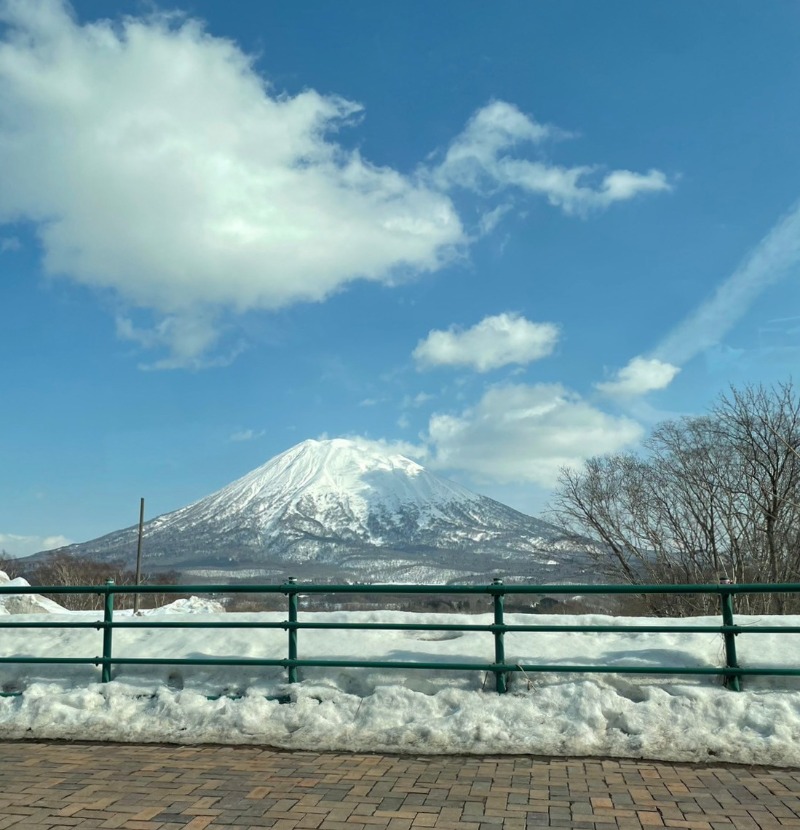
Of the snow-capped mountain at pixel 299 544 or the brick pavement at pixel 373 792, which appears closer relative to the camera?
the brick pavement at pixel 373 792

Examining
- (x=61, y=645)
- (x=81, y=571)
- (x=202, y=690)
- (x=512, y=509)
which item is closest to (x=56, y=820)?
(x=202, y=690)

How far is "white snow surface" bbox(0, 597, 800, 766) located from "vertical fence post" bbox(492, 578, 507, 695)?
0.11m

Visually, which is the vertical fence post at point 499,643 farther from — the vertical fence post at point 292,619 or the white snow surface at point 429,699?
the vertical fence post at point 292,619

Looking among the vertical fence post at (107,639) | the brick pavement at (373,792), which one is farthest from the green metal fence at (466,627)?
the brick pavement at (373,792)

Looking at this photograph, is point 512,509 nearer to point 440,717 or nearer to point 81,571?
point 81,571

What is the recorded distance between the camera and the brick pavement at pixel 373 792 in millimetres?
4695

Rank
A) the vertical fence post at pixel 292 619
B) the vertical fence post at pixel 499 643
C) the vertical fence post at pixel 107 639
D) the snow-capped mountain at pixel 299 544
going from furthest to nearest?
1. the snow-capped mountain at pixel 299 544
2. the vertical fence post at pixel 107 639
3. the vertical fence post at pixel 292 619
4. the vertical fence post at pixel 499 643

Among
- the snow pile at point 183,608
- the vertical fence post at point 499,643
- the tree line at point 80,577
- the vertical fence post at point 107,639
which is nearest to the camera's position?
the vertical fence post at point 499,643

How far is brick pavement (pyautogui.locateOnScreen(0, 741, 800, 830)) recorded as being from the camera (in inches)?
185

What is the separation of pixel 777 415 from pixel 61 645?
25033 mm

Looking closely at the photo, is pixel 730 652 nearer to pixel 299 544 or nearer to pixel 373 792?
pixel 373 792

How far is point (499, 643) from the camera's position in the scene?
7387 mm

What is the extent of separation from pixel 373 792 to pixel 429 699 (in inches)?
73.0

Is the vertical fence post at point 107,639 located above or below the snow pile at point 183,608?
above
